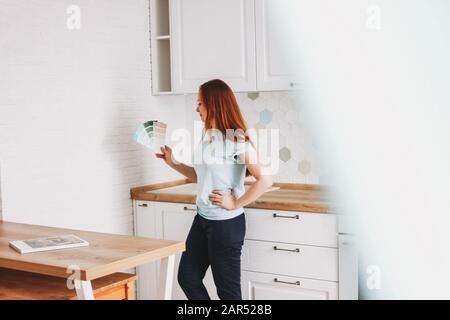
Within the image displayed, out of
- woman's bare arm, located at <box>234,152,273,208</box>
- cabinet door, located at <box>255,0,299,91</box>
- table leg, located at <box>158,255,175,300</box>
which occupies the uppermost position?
cabinet door, located at <box>255,0,299,91</box>

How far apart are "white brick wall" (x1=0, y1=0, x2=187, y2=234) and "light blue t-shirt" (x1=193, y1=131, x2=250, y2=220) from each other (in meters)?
0.76

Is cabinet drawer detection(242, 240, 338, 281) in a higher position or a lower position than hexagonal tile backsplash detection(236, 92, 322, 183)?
lower

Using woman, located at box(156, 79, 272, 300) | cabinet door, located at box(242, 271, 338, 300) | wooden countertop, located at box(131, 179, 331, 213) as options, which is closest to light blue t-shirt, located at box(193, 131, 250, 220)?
woman, located at box(156, 79, 272, 300)

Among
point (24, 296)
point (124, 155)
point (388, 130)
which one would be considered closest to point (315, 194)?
point (388, 130)

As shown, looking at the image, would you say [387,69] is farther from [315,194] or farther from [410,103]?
[315,194]

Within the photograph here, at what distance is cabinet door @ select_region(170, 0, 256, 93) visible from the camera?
11.8ft

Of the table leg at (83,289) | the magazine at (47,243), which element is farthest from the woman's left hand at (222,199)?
the table leg at (83,289)

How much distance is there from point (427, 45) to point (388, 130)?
457 millimetres

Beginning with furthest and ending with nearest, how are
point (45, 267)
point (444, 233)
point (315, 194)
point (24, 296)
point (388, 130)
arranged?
point (315, 194) → point (388, 130) → point (444, 233) → point (24, 296) → point (45, 267)

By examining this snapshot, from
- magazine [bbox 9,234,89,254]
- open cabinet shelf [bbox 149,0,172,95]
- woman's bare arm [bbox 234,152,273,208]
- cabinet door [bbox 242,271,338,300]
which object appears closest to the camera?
magazine [bbox 9,234,89,254]

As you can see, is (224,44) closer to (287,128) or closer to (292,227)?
(287,128)

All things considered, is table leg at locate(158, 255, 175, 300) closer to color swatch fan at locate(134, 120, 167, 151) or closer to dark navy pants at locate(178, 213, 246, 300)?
dark navy pants at locate(178, 213, 246, 300)

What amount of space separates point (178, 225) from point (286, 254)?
687mm
